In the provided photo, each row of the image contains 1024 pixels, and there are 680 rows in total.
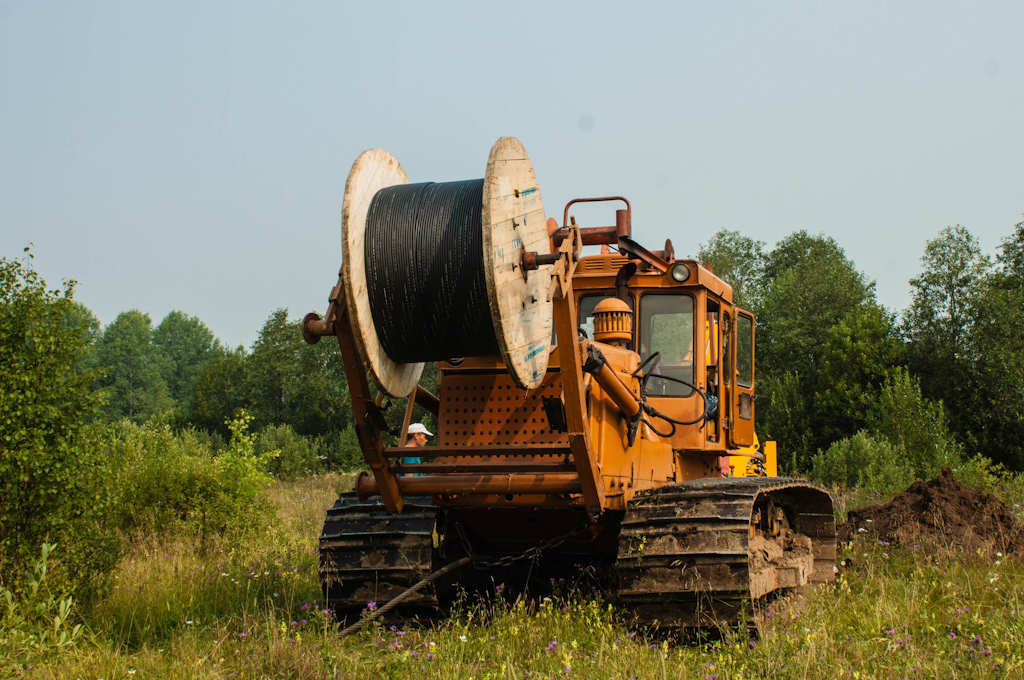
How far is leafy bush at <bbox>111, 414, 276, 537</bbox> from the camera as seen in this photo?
10.8 m

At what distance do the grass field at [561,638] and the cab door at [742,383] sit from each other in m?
A: 1.52

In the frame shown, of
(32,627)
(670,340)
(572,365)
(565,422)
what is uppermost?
(670,340)

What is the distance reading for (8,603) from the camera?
5637 millimetres

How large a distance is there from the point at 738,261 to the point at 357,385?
168 ft

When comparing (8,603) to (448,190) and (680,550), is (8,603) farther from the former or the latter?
(680,550)

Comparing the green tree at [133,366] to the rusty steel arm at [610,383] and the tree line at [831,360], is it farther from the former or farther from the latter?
the rusty steel arm at [610,383]

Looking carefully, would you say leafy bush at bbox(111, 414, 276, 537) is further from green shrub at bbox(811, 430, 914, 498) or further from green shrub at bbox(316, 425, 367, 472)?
green shrub at bbox(316, 425, 367, 472)

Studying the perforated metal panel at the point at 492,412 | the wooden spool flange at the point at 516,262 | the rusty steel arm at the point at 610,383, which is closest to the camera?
the wooden spool flange at the point at 516,262

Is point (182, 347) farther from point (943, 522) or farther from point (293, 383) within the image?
point (943, 522)

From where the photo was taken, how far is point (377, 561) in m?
6.12

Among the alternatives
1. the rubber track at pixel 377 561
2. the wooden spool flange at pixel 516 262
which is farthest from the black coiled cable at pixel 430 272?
the rubber track at pixel 377 561

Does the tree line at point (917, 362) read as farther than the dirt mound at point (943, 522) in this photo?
Yes

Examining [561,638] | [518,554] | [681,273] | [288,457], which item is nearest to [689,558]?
[561,638]

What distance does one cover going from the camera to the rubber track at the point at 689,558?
17.5ft
